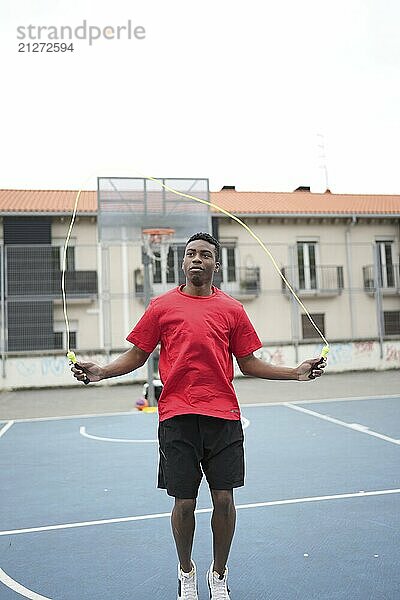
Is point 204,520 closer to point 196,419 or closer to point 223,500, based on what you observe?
point 223,500

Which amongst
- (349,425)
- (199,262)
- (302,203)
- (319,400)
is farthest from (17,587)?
(302,203)

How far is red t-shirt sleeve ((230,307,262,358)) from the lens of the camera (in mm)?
3051

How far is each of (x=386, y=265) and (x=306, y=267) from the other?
249 cm

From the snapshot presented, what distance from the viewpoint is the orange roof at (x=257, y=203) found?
19.5 m

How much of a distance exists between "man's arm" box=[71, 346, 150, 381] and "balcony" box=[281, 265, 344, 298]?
16.3 meters

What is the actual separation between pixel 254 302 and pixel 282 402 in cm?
758

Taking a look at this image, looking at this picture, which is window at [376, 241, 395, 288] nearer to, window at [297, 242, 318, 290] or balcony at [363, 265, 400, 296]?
balcony at [363, 265, 400, 296]

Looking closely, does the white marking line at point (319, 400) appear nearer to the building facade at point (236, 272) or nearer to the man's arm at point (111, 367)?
the building facade at point (236, 272)

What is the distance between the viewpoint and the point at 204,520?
173 inches

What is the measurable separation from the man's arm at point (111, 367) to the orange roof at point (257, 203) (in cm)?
1578

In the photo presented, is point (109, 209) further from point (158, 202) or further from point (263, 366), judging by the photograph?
point (263, 366)

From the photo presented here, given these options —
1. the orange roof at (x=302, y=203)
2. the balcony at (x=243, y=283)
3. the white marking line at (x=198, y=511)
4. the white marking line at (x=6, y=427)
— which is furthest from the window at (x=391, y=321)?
the white marking line at (x=198, y=511)

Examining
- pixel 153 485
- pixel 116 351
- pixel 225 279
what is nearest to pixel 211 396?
pixel 153 485

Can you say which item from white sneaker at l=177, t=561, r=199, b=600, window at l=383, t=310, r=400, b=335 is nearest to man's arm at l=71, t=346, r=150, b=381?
white sneaker at l=177, t=561, r=199, b=600
